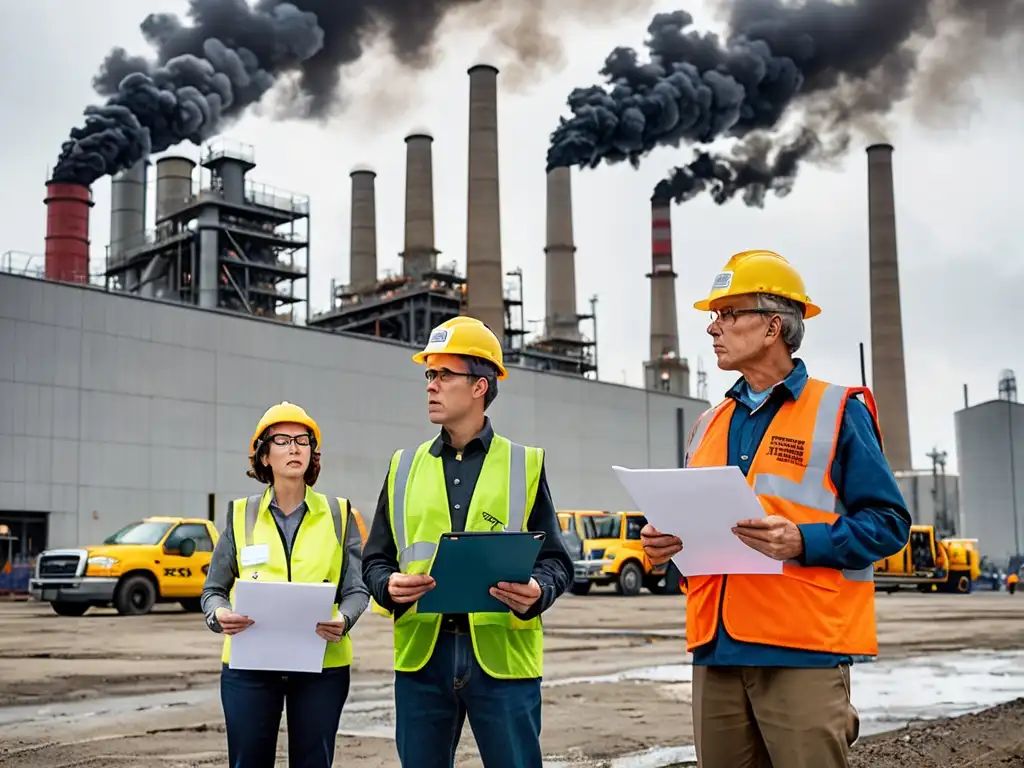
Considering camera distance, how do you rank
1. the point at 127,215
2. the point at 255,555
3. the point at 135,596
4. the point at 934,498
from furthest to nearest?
the point at 934,498 < the point at 127,215 < the point at 135,596 < the point at 255,555

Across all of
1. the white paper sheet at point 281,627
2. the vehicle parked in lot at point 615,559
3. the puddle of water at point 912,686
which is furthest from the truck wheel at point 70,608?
the white paper sheet at point 281,627

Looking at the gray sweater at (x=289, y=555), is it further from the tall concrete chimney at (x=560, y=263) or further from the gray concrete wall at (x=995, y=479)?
the tall concrete chimney at (x=560, y=263)

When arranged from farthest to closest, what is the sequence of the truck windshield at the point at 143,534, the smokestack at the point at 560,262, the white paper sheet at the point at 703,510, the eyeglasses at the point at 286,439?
the smokestack at the point at 560,262 < the truck windshield at the point at 143,534 < the eyeglasses at the point at 286,439 < the white paper sheet at the point at 703,510

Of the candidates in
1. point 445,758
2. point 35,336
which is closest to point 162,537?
point 35,336

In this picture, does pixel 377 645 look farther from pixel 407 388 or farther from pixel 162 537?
pixel 407 388

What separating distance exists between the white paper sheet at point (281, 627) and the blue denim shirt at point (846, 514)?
145cm

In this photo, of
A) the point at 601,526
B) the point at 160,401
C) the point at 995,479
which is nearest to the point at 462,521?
the point at 601,526

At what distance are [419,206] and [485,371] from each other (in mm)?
63831

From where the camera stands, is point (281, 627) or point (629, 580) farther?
point (629, 580)

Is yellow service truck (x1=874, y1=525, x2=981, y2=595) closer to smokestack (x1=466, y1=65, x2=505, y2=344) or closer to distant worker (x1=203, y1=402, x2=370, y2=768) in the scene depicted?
smokestack (x1=466, y1=65, x2=505, y2=344)

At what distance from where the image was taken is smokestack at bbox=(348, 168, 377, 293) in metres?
70.9

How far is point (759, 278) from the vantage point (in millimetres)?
3951

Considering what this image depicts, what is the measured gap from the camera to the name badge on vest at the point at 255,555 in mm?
4789

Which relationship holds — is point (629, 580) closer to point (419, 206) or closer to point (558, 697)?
point (558, 697)
